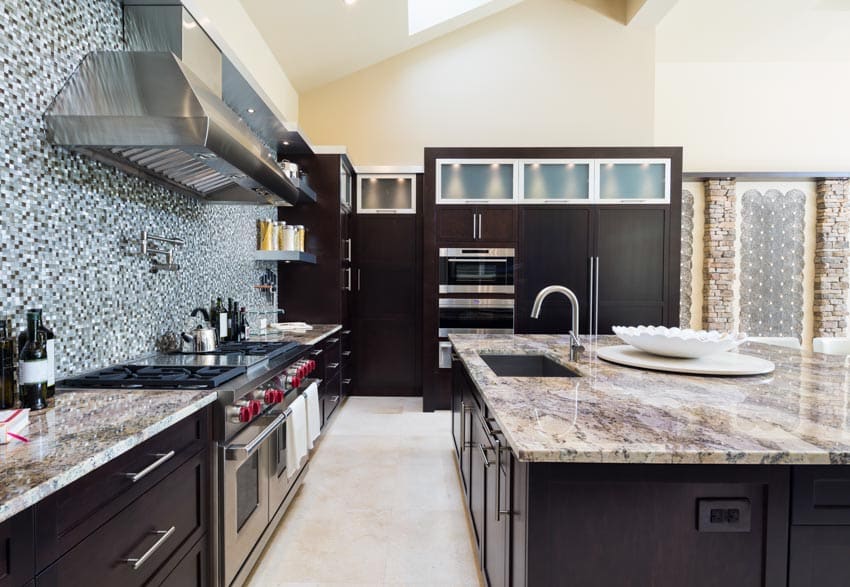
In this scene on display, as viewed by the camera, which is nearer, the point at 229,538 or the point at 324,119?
the point at 229,538

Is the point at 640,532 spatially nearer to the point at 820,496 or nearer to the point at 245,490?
the point at 820,496

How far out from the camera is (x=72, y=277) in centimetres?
165

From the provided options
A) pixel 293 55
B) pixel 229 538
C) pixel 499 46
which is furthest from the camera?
pixel 499 46

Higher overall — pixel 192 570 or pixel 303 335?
pixel 303 335

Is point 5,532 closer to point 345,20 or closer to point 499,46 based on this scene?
point 345,20

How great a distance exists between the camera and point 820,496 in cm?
92

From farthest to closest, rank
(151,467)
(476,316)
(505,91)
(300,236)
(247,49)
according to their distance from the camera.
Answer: (505,91)
(476,316)
(300,236)
(247,49)
(151,467)

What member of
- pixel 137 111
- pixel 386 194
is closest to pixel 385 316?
pixel 386 194

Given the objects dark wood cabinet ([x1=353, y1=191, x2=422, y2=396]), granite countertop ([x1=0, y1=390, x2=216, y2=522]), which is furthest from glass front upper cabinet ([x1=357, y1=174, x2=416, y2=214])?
granite countertop ([x1=0, y1=390, x2=216, y2=522])

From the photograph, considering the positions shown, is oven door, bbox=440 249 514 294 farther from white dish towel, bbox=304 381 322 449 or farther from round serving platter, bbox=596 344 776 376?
round serving platter, bbox=596 344 776 376

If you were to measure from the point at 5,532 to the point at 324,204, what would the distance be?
12.3 ft

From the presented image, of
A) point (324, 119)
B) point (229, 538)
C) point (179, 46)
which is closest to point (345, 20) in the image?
point (324, 119)

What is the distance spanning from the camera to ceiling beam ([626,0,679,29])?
4.61 metres

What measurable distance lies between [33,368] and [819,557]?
205 cm
